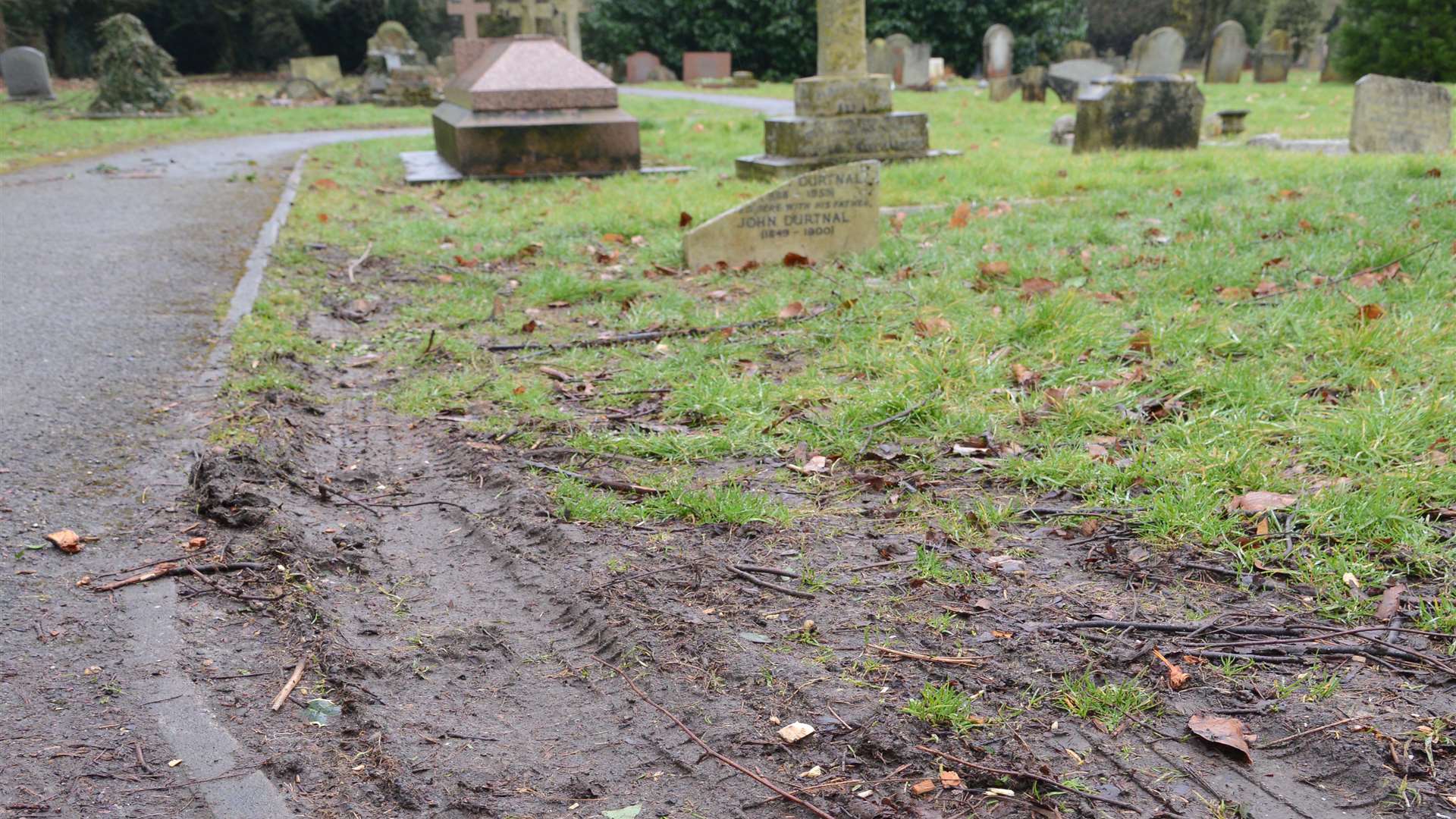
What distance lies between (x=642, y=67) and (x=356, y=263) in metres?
26.4

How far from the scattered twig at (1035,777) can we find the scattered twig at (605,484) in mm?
1383

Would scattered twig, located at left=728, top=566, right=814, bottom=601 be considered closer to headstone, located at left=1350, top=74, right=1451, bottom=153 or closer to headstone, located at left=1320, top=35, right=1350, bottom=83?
headstone, located at left=1350, top=74, right=1451, bottom=153

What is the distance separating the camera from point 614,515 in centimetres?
306

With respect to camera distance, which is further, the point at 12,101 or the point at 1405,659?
the point at 12,101

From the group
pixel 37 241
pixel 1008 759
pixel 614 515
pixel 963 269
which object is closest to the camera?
pixel 1008 759

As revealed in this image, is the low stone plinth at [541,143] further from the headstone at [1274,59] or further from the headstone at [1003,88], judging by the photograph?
the headstone at [1274,59]

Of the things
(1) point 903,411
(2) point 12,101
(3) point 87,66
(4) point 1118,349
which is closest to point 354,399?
(1) point 903,411

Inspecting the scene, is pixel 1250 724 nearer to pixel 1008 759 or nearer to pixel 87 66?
pixel 1008 759

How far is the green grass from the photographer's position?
3010 millimetres

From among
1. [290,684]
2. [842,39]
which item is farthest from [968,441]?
[842,39]

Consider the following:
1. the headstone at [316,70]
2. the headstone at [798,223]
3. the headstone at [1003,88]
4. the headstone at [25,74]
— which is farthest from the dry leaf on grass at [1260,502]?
the headstone at [316,70]

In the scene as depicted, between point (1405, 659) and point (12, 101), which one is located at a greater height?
point (12, 101)

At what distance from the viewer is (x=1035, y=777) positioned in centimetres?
194

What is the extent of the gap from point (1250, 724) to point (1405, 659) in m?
0.44
